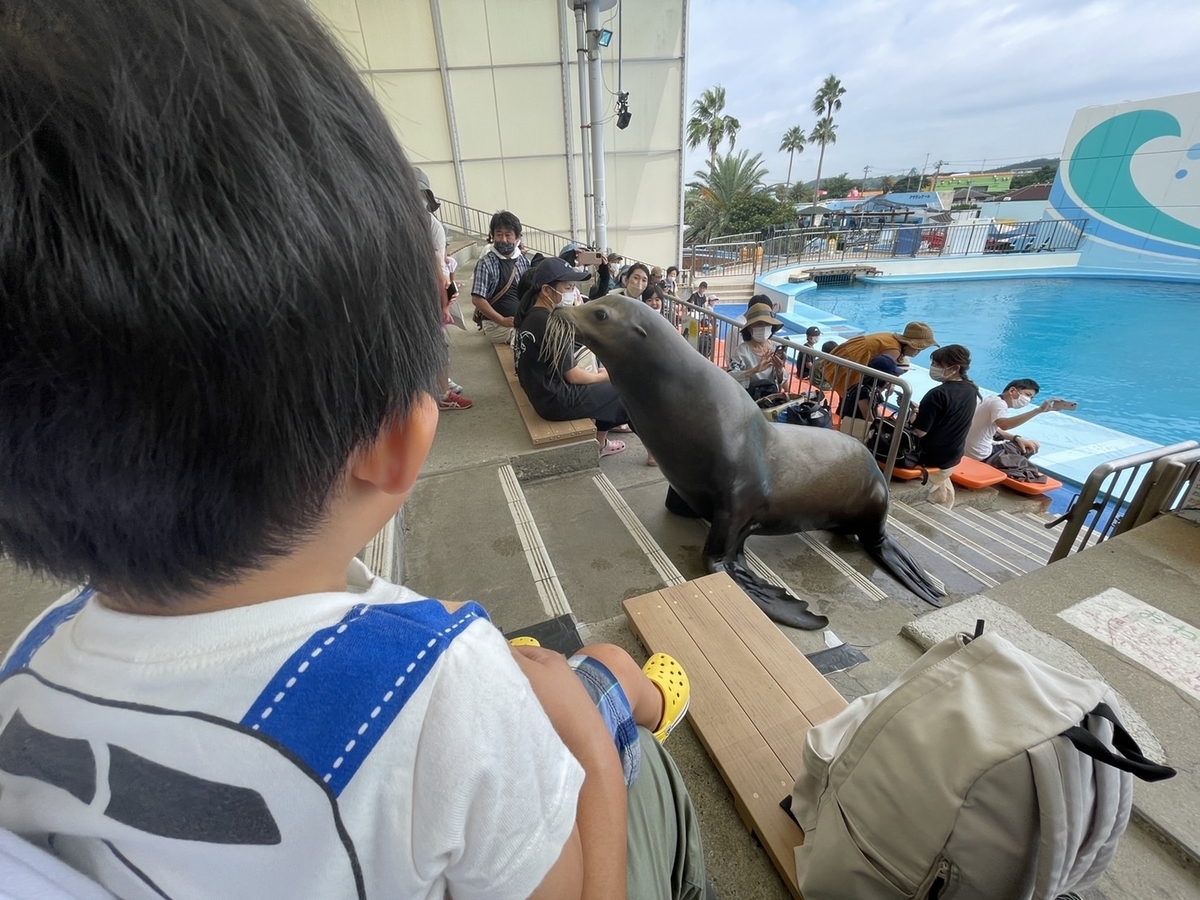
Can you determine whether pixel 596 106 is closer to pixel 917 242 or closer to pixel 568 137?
pixel 568 137

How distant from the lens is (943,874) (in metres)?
0.86

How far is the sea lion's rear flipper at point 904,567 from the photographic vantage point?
10.4 ft

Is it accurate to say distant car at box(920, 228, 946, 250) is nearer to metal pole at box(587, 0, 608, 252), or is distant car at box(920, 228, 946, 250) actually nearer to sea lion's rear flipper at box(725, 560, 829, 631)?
metal pole at box(587, 0, 608, 252)

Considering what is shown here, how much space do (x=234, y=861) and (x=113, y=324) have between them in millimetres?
367

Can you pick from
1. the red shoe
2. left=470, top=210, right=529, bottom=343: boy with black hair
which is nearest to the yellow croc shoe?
the red shoe

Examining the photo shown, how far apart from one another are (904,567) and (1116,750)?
2696 millimetres

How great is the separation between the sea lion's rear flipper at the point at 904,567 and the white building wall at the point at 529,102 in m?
10.7

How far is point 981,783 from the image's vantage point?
82 cm

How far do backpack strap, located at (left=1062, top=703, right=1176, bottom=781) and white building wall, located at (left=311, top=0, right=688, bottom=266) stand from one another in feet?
39.9

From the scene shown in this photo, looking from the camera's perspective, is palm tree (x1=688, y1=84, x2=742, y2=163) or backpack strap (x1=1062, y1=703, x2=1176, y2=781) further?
palm tree (x1=688, y1=84, x2=742, y2=163)

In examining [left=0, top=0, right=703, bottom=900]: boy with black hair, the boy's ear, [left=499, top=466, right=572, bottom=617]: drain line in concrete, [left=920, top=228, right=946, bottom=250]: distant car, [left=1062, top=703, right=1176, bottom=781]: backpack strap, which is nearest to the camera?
[left=0, top=0, right=703, bottom=900]: boy with black hair

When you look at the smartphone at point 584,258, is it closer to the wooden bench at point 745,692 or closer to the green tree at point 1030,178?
the wooden bench at point 745,692

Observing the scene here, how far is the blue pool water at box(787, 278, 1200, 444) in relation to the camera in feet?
36.5

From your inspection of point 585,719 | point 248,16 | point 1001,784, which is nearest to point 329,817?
point 585,719
